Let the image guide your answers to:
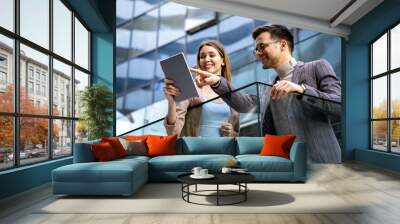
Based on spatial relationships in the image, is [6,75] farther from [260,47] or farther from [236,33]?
[236,33]

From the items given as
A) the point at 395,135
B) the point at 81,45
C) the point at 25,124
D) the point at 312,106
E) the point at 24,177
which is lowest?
the point at 24,177

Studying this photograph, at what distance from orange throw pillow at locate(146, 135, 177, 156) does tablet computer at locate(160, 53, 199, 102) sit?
91.4 inches

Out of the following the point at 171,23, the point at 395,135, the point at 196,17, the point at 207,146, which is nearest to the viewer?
the point at 207,146

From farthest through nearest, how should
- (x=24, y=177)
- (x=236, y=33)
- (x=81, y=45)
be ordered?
(x=236, y=33)
(x=81, y=45)
(x=24, y=177)

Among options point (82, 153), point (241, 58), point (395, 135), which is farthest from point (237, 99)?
point (82, 153)

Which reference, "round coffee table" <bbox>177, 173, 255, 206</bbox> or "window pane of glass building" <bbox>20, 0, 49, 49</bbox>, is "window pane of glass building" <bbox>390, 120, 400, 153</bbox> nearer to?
"round coffee table" <bbox>177, 173, 255, 206</bbox>

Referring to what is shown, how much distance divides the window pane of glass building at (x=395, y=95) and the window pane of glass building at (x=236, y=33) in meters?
3.20

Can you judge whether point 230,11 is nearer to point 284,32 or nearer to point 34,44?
point 284,32

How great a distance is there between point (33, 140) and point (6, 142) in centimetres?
78

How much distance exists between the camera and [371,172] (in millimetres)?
6812

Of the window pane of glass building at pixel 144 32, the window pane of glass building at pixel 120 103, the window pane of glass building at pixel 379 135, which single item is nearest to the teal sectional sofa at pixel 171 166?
the window pane of glass building at pixel 379 135

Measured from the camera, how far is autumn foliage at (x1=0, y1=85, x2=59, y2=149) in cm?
465

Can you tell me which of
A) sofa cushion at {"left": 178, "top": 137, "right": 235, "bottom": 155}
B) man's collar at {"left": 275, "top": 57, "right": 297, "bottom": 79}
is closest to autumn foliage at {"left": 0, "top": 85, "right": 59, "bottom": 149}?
sofa cushion at {"left": 178, "top": 137, "right": 235, "bottom": 155}

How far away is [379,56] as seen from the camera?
825 cm
